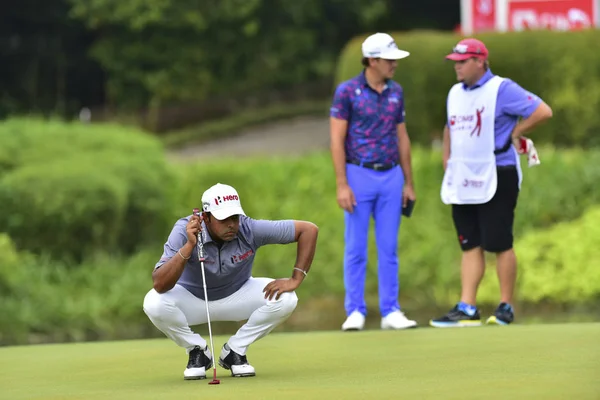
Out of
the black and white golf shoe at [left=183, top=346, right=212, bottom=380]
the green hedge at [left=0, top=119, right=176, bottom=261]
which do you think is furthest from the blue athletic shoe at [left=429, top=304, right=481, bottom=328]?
the green hedge at [left=0, top=119, right=176, bottom=261]

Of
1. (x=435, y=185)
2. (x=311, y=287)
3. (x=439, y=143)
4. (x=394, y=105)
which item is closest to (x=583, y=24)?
(x=439, y=143)

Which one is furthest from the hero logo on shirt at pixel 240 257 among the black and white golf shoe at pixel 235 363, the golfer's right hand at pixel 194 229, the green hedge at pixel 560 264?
the green hedge at pixel 560 264

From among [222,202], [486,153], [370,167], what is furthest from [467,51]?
[222,202]

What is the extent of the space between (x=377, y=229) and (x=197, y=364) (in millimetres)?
2852

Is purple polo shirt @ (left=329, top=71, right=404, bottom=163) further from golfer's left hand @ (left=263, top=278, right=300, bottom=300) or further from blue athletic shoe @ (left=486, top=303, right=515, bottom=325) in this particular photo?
golfer's left hand @ (left=263, top=278, right=300, bottom=300)

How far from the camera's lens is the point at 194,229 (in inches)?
278

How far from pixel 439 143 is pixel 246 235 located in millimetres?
10168

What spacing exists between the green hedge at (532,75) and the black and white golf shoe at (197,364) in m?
10.0

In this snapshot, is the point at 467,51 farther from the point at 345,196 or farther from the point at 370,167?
the point at 345,196

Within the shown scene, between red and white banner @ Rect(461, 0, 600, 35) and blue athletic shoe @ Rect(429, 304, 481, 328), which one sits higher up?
red and white banner @ Rect(461, 0, 600, 35)

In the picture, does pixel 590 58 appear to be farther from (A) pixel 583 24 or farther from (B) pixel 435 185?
(B) pixel 435 185

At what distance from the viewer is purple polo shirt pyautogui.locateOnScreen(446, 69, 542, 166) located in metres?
9.61

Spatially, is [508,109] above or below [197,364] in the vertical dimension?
above

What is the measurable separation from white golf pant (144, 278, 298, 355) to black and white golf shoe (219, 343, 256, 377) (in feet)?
0.10
